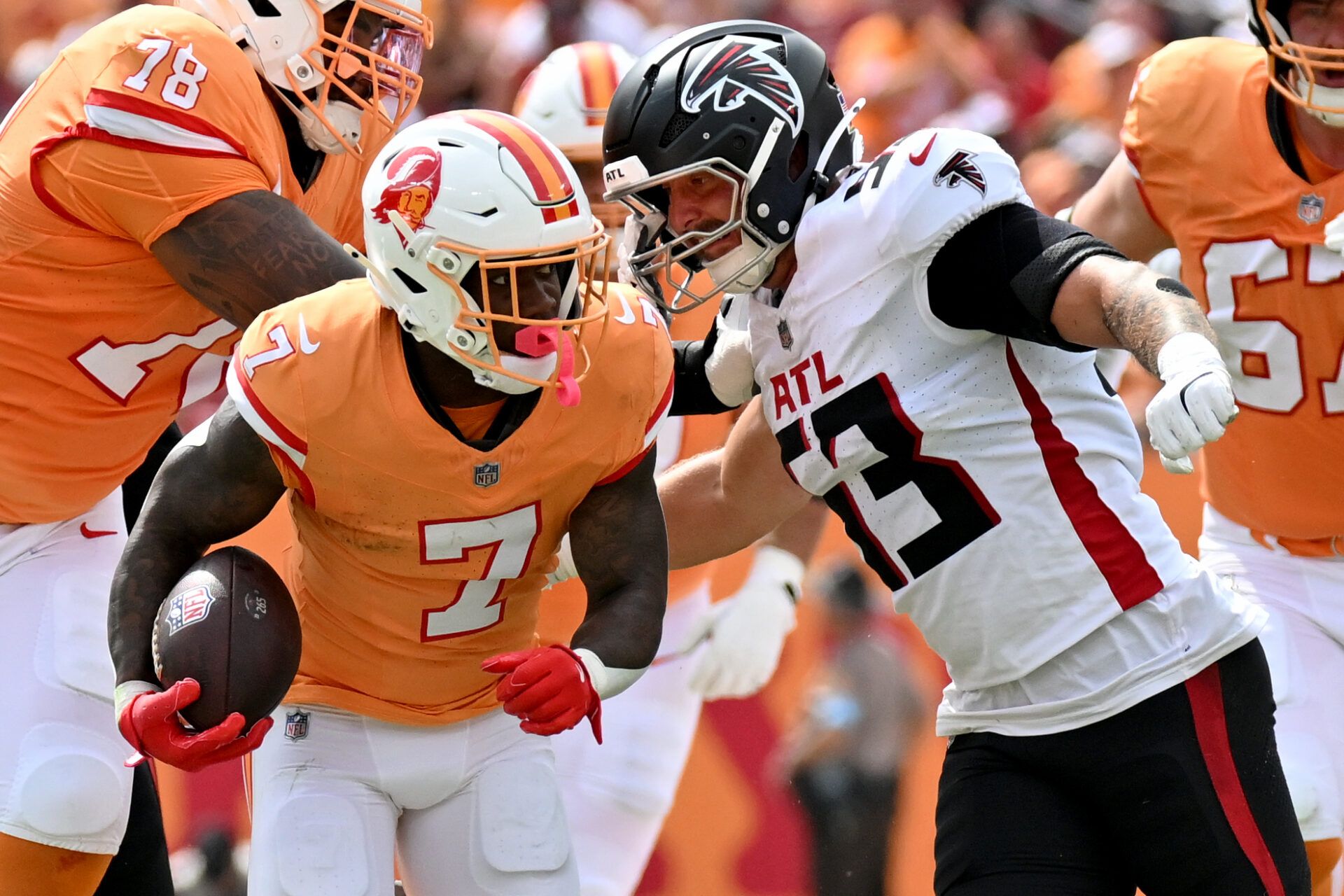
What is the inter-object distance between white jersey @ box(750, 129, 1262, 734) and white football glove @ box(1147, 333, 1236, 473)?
0.40 m

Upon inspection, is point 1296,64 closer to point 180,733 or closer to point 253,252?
point 253,252

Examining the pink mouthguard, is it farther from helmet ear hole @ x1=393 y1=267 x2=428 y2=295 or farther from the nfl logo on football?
the nfl logo on football

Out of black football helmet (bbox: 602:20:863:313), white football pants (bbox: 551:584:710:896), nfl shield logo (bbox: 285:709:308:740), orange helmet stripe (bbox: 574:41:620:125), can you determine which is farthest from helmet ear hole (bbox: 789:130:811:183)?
white football pants (bbox: 551:584:710:896)

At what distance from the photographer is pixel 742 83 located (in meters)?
2.90

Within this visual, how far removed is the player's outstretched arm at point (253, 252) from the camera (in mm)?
2957

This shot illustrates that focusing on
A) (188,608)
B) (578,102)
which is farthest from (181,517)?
(578,102)

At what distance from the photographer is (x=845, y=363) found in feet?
9.06

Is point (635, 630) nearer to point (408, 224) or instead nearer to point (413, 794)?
point (413, 794)

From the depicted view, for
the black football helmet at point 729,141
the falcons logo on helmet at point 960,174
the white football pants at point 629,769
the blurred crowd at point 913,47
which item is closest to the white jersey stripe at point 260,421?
the black football helmet at point 729,141

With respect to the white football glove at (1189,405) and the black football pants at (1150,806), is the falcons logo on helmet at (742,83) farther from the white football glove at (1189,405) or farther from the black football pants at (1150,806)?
the black football pants at (1150,806)

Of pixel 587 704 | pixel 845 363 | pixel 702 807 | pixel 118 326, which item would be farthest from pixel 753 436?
pixel 702 807

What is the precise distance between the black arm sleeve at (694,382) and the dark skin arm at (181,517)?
2.75ft

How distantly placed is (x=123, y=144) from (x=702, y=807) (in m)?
2.49

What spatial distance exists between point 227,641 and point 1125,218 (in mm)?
2185
